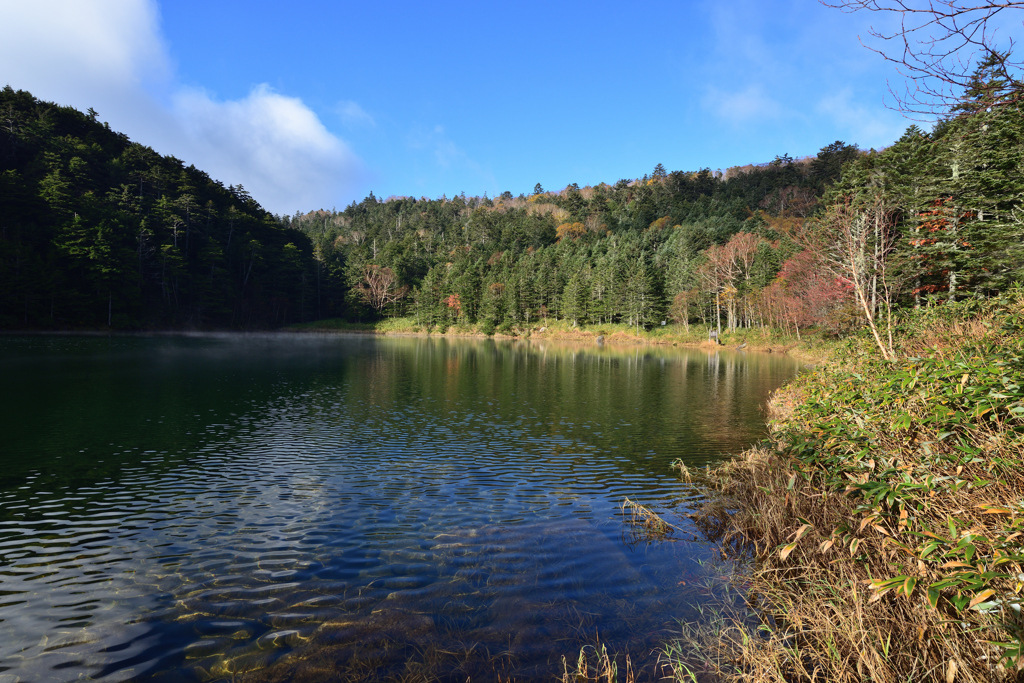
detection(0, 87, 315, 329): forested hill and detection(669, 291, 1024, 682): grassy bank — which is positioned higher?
detection(0, 87, 315, 329): forested hill

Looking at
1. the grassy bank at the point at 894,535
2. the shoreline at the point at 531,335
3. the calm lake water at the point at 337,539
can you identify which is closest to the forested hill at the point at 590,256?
the shoreline at the point at 531,335

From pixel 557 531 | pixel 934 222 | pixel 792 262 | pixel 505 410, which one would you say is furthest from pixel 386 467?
pixel 792 262

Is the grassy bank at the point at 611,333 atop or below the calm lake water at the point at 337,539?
atop

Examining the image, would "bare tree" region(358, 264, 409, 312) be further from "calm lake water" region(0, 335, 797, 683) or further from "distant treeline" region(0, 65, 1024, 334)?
"calm lake water" region(0, 335, 797, 683)

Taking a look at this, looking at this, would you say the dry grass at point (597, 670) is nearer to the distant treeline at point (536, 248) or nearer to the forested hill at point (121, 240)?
the distant treeline at point (536, 248)

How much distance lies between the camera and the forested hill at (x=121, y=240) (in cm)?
5762

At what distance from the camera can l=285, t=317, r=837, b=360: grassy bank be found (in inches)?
2124

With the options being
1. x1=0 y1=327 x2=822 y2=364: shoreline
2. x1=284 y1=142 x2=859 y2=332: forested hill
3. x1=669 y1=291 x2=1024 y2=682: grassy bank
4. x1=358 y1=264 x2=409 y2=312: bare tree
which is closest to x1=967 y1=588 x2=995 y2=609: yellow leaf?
x1=669 y1=291 x2=1024 y2=682: grassy bank

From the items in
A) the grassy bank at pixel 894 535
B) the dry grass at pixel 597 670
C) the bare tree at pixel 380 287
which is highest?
the bare tree at pixel 380 287

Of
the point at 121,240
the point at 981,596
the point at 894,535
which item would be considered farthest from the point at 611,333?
the point at 981,596

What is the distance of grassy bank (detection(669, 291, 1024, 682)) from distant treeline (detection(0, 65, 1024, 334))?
3.97 metres

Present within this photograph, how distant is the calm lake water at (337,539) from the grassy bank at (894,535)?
2.89ft

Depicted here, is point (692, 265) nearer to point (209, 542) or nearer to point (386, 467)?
point (386, 467)

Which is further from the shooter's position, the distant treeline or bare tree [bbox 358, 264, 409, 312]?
bare tree [bbox 358, 264, 409, 312]
